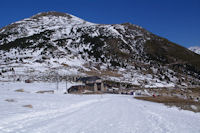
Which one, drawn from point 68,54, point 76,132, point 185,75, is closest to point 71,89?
point 76,132

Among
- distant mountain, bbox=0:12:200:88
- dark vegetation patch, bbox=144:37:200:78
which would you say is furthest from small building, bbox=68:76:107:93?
dark vegetation patch, bbox=144:37:200:78

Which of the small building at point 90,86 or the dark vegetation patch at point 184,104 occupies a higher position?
the small building at point 90,86

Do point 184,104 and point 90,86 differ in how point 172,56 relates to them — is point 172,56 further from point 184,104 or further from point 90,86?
Result: point 184,104

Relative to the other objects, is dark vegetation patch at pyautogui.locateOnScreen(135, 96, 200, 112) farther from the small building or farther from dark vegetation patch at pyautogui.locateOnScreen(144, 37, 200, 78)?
dark vegetation patch at pyautogui.locateOnScreen(144, 37, 200, 78)

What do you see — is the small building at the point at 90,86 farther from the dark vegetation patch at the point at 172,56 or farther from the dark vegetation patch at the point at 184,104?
the dark vegetation patch at the point at 172,56

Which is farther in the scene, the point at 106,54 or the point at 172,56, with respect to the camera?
the point at 172,56

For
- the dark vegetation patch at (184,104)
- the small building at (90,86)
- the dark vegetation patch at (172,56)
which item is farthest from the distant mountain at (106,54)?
the dark vegetation patch at (184,104)

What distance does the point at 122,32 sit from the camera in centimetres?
19650

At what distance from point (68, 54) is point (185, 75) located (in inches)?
3545

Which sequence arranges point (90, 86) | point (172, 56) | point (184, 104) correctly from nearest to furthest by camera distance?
point (184, 104) → point (90, 86) → point (172, 56)

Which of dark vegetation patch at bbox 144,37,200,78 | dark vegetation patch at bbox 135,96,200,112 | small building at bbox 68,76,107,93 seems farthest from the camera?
dark vegetation patch at bbox 144,37,200,78

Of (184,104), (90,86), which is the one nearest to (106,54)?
(90,86)

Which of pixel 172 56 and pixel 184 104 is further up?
pixel 172 56

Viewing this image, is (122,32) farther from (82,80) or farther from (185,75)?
(82,80)
